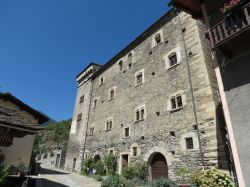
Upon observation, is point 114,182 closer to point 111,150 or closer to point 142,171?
point 142,171

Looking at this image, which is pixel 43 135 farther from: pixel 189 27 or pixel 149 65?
pixel 189 27

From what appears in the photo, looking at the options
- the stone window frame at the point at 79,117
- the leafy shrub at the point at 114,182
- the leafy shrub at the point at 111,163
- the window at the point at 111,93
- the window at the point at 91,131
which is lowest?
the leafy shrub at the point at 114,182

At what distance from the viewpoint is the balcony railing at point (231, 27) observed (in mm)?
6016

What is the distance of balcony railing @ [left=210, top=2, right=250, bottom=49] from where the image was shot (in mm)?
6016

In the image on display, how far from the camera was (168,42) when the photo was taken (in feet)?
45.8

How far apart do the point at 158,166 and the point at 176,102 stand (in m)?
4.07

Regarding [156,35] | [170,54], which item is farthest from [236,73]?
[156,35]

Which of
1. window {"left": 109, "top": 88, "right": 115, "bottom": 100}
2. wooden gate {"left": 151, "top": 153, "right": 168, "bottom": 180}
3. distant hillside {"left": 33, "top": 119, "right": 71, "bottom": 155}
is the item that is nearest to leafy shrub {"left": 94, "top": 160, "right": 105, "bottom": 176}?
wooden gate {"left": 151, "top": 153, "right": 168, "bottom": 180}

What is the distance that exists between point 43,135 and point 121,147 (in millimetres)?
38232

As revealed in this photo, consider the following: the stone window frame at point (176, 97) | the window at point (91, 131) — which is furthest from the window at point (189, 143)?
the window at point (91, 131)

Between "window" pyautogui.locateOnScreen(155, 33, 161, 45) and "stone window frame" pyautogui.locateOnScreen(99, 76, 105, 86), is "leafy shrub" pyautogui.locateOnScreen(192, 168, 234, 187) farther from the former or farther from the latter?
"stone window frame" pyautogui.locateOnScreen(99, 76, 105, 86)

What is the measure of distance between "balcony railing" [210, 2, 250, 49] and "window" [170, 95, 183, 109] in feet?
16.9

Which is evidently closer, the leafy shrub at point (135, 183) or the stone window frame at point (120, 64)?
the leafy shrub at point (135, 183)

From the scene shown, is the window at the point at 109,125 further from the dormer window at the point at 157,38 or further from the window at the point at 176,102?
the dormer window at the point at 157,38
